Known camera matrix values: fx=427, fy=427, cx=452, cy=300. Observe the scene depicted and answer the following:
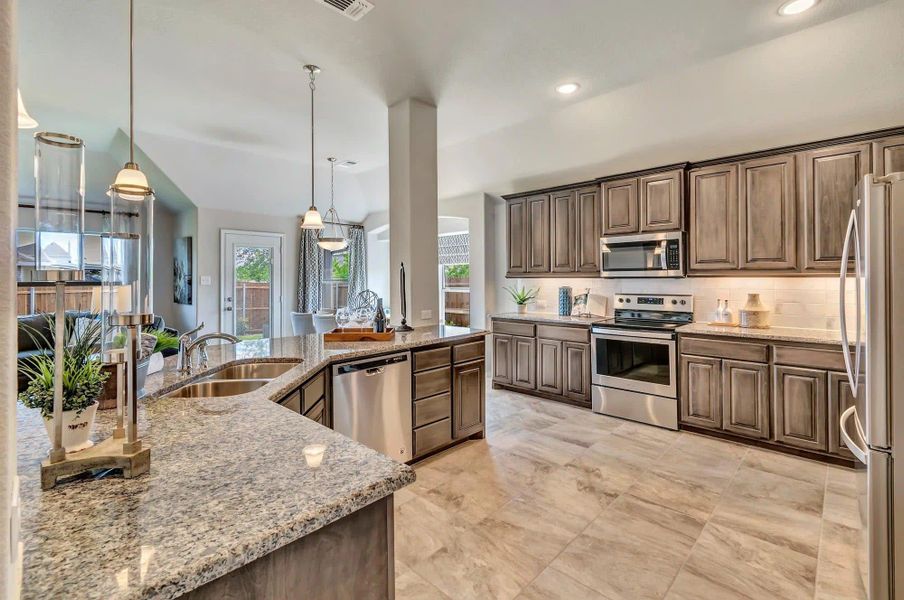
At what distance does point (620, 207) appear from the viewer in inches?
172

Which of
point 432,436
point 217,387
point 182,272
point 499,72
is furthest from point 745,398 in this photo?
point 182,272

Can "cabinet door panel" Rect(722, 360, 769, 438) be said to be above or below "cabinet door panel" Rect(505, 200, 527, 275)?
below

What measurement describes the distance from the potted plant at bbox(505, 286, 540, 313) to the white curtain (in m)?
3.31

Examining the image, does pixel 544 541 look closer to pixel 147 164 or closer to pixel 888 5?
pixel 888 5

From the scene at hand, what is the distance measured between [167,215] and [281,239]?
5.82 ft

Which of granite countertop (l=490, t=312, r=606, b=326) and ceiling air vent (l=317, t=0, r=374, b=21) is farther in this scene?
granite countertop (l=490, t=312, r=606, b=326)

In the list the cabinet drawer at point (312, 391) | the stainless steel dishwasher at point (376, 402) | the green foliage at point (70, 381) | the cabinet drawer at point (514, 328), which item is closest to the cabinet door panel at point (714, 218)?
the cabinet drawer at point (514, 328)

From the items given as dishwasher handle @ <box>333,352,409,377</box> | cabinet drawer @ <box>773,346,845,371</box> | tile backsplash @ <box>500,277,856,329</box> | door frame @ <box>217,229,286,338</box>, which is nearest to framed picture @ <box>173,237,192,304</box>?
door frame @ <box>217,229,286,338</box>

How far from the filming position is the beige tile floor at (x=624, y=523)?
191 centimetres

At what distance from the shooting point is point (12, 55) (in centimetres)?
50

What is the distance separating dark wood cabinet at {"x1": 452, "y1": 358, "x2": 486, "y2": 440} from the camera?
3.38 m

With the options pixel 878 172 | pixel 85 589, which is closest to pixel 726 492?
pixel 878 172

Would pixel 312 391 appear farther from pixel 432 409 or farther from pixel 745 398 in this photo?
pixel 745 398

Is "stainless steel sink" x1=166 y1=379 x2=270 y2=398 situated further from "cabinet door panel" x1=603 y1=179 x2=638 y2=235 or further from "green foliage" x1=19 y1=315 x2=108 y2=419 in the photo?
"cabinet door panel" x1=603 y1=179 x2=638 y2=235
